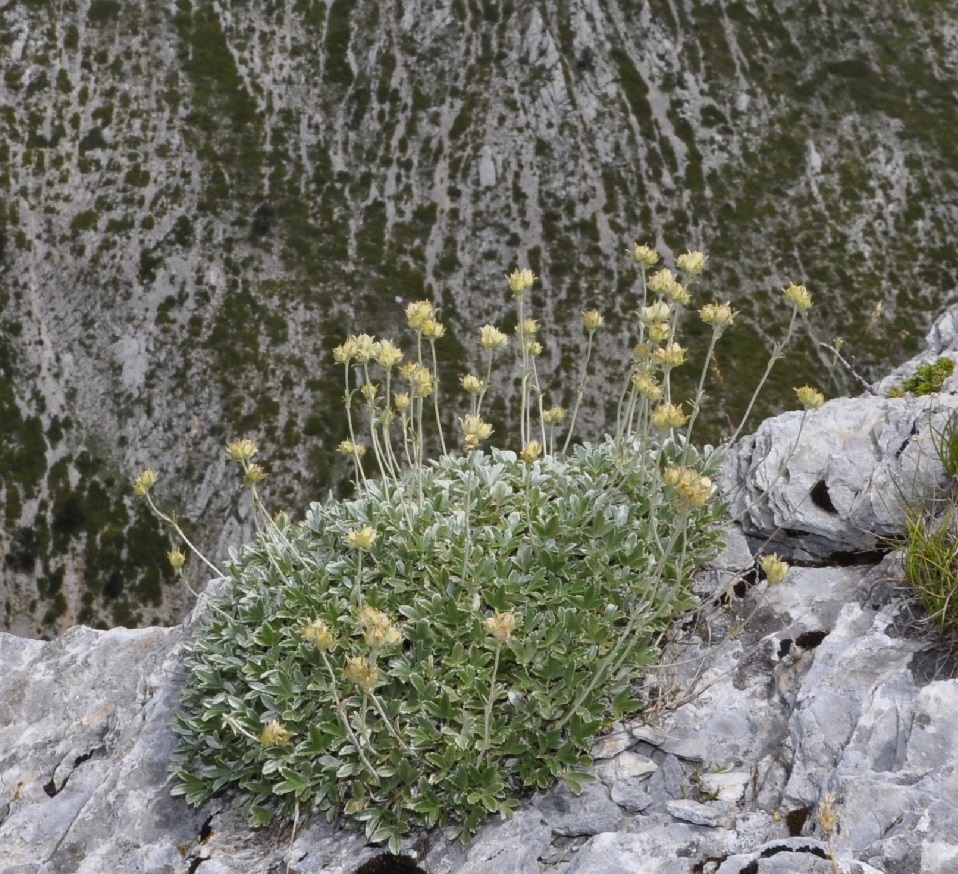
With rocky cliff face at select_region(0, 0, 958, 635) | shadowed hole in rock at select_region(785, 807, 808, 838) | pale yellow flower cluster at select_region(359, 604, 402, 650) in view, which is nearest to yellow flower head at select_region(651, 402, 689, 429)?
pale yellow flower cluster at select_region(359, 604, 402, 650)

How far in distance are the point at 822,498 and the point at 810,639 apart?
1839 mm

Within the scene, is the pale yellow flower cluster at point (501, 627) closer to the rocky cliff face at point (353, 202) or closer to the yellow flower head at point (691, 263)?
the yellow flower head at point (691, 263)

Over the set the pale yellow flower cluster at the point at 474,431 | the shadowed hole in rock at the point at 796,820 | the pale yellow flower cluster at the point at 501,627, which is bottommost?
the shadowed hole in rock at the point at 796,820

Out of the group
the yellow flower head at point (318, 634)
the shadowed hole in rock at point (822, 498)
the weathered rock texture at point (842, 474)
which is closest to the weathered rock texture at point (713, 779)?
the weathered rock texture at point (842, 474)

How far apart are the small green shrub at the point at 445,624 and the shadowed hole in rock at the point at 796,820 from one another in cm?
125

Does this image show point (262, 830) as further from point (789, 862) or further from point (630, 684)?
point (789, 862)

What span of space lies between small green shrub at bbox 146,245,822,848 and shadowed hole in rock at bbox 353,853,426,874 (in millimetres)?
169

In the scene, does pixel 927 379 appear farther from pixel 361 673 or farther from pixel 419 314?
pixel 361 673

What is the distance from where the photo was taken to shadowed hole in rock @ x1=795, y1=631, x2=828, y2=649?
650 centimetres

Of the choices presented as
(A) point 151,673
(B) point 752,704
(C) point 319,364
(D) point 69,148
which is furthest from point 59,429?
(B) point 752,704

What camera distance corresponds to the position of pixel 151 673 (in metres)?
8.29

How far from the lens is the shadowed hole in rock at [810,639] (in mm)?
6500

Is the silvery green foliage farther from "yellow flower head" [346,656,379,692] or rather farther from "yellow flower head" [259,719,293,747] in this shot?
"yellow flower head" [346,656,379,692]

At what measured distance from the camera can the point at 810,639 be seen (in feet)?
21.5
